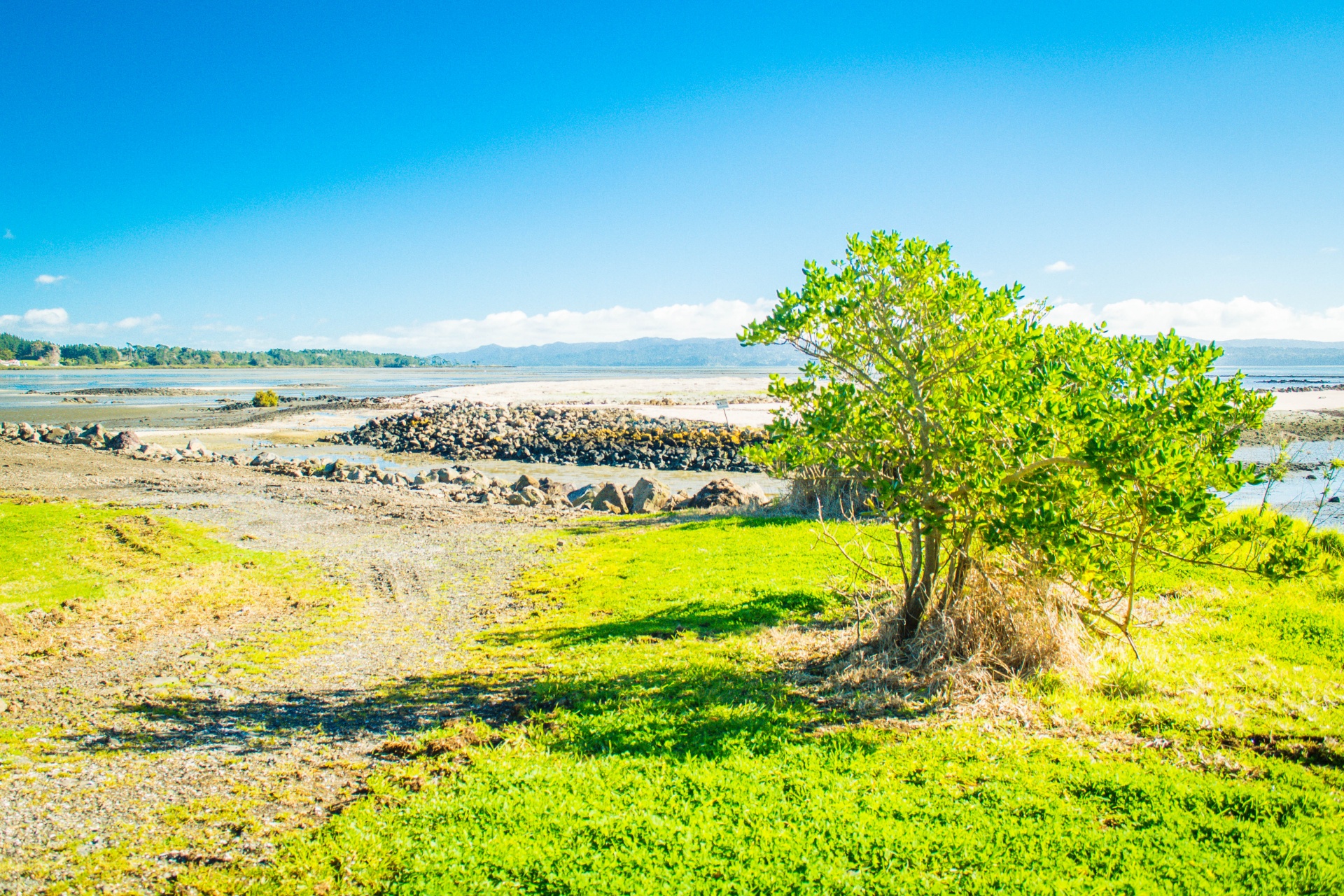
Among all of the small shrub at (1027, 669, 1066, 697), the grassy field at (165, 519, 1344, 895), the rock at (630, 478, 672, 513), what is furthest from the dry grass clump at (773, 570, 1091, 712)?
the rock at (630, 478, 672, 513)

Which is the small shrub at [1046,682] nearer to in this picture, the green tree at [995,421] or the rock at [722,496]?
the green tree at [995,421]

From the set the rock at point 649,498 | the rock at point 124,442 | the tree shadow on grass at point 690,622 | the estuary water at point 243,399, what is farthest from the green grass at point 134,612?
the rock at point 124,442

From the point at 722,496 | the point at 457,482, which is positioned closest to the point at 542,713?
the point at 722,496

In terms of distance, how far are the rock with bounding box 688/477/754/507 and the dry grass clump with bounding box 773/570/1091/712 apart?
14.3m

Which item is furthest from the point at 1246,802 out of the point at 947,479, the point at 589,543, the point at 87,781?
the point at 589,543

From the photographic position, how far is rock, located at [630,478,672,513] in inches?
947

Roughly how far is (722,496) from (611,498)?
3.88 meters

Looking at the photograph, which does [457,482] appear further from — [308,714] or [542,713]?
[542,713]

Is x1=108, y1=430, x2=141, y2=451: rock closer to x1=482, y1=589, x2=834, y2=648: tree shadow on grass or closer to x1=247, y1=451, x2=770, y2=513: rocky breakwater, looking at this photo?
x1=247, y1=451, x2=770, y2=513: rocky breakwater

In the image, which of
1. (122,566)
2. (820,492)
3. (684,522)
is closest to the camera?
(122,566)

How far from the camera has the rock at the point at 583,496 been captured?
2627 centimetres

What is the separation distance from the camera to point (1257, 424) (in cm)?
705

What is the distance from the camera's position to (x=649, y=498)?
949 inches

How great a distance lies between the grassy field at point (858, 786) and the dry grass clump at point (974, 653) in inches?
11.8
